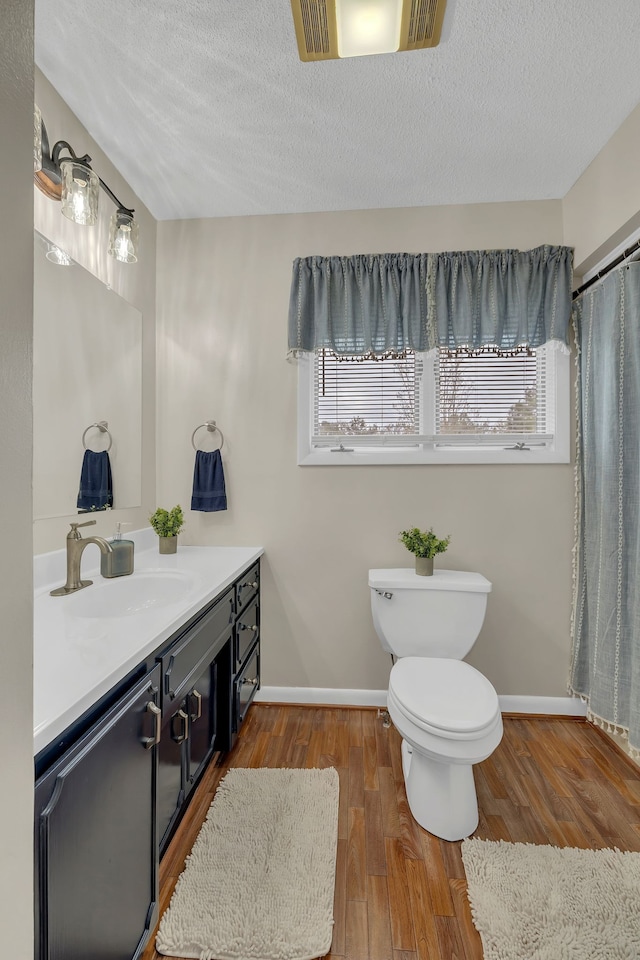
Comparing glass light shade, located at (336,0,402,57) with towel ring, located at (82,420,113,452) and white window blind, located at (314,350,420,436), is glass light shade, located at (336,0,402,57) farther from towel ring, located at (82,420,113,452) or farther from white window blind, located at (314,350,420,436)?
towel ring, located at (82,420,113,452)

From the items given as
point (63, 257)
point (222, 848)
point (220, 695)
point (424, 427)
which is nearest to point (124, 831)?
point (222, 848)

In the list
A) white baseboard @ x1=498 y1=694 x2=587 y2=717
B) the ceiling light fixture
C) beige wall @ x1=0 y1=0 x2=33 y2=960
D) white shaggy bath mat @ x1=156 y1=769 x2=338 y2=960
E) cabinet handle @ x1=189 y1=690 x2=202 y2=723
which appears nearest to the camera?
beige wall @ x1=0 y1=0 x2=33 y2=960

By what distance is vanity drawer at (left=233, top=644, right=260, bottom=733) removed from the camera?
6.52ft

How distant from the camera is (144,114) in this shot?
175 cm

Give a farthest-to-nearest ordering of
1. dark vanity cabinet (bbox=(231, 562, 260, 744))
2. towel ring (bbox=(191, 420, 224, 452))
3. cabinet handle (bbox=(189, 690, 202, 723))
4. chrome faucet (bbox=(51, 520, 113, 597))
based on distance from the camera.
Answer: towel ring (bbox=(191, 420, 224, 452)) → dark vanity cabinet (bbox=(231, 562, 260, 744)) → chrome faucet (bbox=(51, 520, 113, 597)) → cabinet handle (bbox=(189, 690, 202, 723))

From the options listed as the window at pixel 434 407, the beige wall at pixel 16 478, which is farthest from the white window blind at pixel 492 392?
the beige wall at pixel 16 478

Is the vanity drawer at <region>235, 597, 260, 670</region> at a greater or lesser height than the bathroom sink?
lesser

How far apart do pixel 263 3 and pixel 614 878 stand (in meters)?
2.78

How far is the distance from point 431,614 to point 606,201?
1.87m

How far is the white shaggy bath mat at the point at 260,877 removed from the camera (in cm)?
124

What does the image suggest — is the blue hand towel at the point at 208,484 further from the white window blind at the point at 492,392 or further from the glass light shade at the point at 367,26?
the glass light shade at the point at 367,26

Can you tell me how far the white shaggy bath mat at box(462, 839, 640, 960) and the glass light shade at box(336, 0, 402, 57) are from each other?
8.39 feet

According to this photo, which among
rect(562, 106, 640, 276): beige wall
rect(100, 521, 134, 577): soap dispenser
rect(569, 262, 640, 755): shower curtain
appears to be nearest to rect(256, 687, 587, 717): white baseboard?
rect(569, 262, 640, 755): shower curtain

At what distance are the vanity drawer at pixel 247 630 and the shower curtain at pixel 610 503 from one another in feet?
5.00
